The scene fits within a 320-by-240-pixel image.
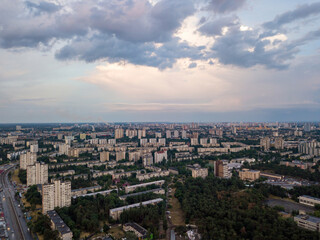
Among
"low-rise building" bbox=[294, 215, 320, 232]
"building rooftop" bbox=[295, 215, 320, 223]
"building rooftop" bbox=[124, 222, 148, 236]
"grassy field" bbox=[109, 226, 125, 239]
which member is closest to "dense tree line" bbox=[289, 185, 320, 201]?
"building rooftop" bbox=[295, 215, 320, 223]

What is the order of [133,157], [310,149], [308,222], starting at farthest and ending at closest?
[310,149] < [133,157] < [308,222]

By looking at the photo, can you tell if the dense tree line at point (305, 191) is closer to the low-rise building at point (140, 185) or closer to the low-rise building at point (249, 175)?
the low-rise building at point (249, 175)

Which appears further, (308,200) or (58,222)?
(308,200)

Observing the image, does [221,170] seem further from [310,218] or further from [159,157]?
[310,218]

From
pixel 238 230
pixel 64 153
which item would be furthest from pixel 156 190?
pixel 64 153

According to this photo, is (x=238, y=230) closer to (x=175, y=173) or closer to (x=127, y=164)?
(x=175, y=173)

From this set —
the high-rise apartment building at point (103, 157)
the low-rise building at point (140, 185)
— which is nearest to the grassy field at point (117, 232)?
the low-rise building at point (140, 185)

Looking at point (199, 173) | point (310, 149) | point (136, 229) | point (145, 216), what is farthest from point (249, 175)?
point (310, 149)

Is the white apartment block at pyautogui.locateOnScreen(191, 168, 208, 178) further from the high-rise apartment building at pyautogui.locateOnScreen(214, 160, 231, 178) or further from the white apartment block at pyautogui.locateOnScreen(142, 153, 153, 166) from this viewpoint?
the white apartment block at pyautogui.locateOnScreen(142, 153, 153, 166)
